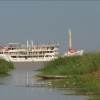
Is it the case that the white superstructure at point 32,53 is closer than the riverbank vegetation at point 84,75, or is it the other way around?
the riverbank vegetation at point 84,75

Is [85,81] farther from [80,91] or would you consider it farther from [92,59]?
[92,59]

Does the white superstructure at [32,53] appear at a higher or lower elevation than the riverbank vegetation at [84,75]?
higher

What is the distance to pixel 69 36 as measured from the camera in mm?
100562

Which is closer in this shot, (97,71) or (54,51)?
(97,71)

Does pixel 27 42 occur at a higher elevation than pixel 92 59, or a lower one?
higher

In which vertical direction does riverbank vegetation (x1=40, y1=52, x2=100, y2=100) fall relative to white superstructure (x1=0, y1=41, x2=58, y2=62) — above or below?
below

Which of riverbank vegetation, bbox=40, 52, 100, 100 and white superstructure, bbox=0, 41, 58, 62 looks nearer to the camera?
riverbank vegetation, bbox=40, 52, 100, 100

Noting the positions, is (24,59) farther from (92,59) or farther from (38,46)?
(92,59)

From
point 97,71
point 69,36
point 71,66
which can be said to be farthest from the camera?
point 69,36

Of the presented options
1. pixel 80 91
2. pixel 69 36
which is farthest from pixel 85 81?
pixel 69 36

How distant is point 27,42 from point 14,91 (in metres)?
72.6

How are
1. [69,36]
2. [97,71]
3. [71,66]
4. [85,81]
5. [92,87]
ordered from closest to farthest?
[92,87] → [85,81] → [97,71] → [71,66] → [69,36]

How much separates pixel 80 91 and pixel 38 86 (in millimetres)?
5911

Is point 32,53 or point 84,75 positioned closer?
point 84,75
